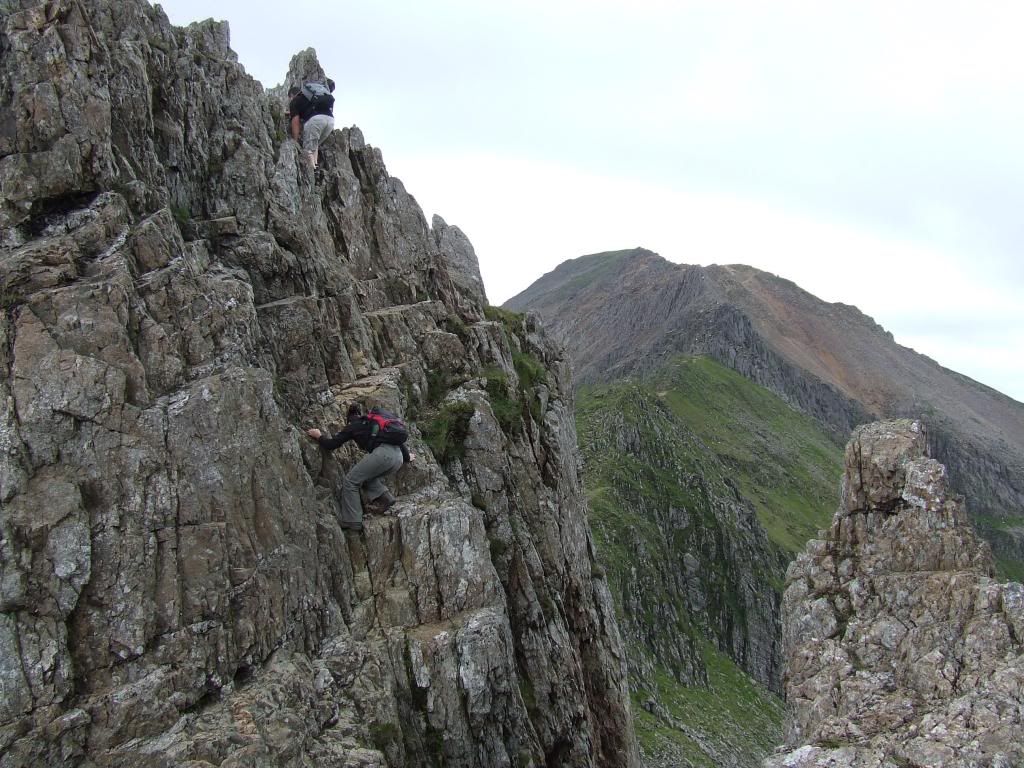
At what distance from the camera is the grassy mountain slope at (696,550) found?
58438 millimetres

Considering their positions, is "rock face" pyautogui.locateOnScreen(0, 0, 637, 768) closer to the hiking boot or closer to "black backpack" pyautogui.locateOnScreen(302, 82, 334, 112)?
the hiking boot

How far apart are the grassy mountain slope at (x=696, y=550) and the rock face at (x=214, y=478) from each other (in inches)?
1115

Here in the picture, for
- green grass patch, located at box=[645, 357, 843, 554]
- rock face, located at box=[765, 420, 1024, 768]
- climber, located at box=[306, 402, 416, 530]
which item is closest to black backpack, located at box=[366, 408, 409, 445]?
climber, located at box=[306, 402, 416, 530]

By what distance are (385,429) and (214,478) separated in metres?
4.68

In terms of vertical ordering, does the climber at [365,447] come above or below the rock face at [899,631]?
above

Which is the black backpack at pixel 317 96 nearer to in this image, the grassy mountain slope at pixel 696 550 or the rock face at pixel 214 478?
the rock face at pixel 214 478

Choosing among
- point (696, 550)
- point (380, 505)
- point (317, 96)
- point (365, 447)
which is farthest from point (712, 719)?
point (317, 96)

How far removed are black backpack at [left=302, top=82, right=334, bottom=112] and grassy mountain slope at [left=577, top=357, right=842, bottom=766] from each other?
3944cm

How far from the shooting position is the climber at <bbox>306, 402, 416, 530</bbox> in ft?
65.5

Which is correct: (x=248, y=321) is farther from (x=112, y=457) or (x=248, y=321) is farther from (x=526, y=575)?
(x=526, y=575)

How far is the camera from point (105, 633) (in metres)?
15.1

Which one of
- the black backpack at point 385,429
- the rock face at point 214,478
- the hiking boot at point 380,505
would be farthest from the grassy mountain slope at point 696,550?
the black backpack at point 385,429

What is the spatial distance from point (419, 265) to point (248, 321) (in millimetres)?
14466

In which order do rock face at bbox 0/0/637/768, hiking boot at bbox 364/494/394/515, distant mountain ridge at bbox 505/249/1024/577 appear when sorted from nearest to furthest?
rock face at bbox 0/0/637/768 < hiking boot at bbox 364/494/394/515 < distant mountain ridge at bbox 505/249/1024/577
